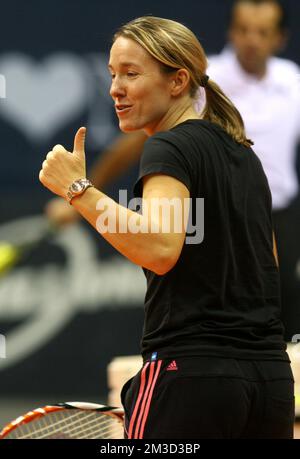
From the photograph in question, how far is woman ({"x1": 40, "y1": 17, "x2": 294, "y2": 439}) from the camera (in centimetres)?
254

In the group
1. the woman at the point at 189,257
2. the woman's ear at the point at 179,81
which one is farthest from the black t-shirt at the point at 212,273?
the woman's ear at the point at 179,81

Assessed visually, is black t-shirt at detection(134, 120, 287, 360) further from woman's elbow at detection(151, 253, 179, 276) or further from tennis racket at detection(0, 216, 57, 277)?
tennis racket at detection(0, 216, 57, 277)

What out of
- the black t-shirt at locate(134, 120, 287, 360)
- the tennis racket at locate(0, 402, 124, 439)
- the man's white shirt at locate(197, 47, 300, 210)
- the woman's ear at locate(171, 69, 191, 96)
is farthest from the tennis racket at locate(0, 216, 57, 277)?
the black t-shirt at locate(134, 120, 287, 360)

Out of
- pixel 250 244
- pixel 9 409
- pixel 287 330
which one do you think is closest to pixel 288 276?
pixel 287 330

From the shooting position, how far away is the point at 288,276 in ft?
16.2

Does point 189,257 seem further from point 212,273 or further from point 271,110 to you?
point 271,110

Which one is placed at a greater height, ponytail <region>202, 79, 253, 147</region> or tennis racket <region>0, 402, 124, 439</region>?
ponytail <region>202, 79, 253, 147</region>

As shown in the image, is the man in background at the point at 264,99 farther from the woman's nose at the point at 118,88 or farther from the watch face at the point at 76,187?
the watch face at the point at 76,187

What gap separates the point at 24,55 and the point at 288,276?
2.92 meters

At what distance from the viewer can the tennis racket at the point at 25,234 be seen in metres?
6.75

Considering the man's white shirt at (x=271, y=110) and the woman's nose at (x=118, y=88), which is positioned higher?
the man's white shirt at (x=271, y=110)

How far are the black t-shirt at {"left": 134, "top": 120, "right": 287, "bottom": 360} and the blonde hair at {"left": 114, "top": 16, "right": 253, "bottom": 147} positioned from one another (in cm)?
16

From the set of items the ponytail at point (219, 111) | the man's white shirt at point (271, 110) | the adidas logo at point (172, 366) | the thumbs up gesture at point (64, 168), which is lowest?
the adidas logo at point (172, 366)

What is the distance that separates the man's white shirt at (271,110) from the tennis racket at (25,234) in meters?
1.81
